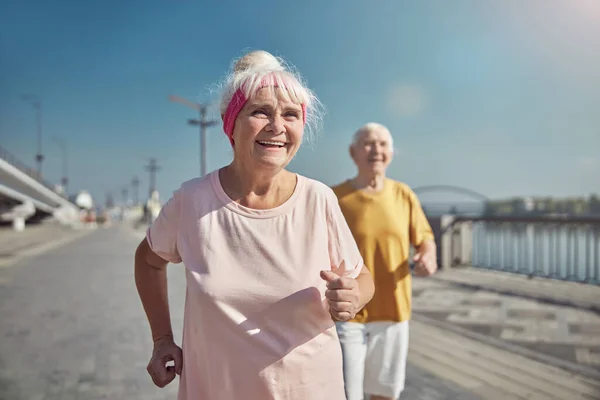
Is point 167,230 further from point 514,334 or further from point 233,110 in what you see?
point 514,334

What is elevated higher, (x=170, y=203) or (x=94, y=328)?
(x=170, y=203)

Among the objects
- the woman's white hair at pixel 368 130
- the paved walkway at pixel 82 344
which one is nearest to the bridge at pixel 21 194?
the paved walkway at pixel 82 344

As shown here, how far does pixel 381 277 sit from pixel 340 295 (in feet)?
5.27

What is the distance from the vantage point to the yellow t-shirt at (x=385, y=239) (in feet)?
9.41

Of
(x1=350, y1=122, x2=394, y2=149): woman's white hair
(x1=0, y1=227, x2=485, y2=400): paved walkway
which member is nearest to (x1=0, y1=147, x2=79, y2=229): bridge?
(x1=0, y1=227, x2=485, y2=400): paved walkway

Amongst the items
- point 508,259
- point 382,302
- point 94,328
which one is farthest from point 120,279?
point 382,302

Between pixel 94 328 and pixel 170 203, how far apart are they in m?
5.46

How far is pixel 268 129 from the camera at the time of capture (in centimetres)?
141

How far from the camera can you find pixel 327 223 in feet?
4.87

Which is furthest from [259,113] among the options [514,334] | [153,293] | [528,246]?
[528,246]

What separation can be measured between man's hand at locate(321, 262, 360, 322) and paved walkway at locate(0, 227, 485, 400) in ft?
9.36

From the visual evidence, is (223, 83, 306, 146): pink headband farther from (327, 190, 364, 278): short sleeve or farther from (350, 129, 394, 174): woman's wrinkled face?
(350, 129, 394, 174): woman's wrinkled face

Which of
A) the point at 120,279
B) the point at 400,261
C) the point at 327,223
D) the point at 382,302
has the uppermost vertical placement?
the point at 327,223

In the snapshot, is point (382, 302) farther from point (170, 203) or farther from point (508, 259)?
point (508, 259)
